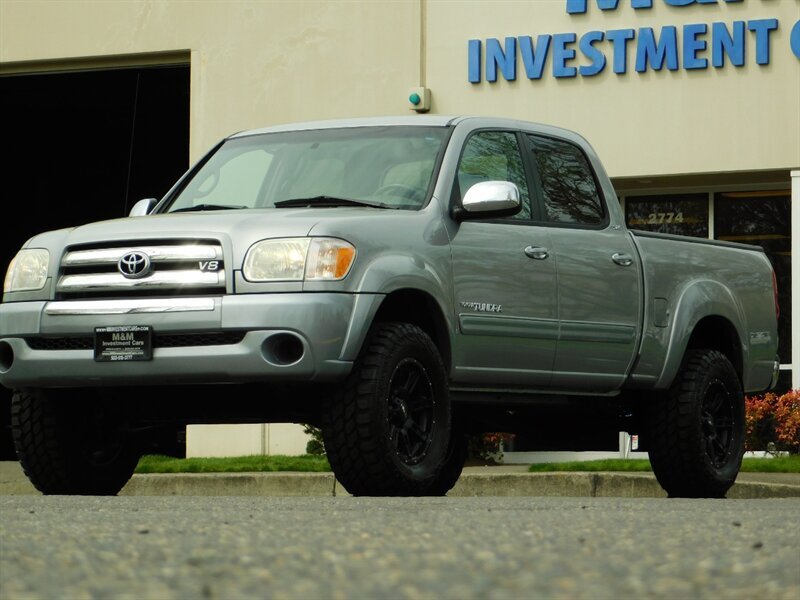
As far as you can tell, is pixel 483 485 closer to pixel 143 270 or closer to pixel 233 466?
pixel 233 466

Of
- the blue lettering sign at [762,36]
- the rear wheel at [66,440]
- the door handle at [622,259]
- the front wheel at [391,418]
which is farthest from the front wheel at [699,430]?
the blue lettering sign at [762,36]

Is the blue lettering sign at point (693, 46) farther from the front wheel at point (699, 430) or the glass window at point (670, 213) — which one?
the front wheel at point (699, 430)

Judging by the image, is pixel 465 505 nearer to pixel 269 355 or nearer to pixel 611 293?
pixel 269 355

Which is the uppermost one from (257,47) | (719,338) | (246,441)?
(257,47)

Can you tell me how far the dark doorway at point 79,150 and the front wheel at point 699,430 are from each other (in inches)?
529

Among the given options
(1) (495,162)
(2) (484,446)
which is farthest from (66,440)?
(2) (484,446)

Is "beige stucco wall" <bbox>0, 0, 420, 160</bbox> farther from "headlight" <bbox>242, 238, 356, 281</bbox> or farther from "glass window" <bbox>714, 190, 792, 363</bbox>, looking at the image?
"headlight" <bbox>242, 238, 356, 281</bbox>

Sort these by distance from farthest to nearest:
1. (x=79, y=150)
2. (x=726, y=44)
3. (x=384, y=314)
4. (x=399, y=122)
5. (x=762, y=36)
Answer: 1. (x=79, y=150)
2. (x=726, y=44)
3. (x=762, y=36)
4. (x=399, y=122)
5. (x=384, y=314)

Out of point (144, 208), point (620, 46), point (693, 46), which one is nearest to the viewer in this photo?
point (144, 208)

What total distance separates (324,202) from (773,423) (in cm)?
884

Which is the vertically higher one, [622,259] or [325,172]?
[325,172]

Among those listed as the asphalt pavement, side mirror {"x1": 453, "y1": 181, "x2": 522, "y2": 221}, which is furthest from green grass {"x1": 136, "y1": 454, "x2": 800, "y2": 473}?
the asphalt pavement

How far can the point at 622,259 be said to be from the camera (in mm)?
9586

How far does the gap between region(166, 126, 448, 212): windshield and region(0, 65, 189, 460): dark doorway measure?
13.1 metres
